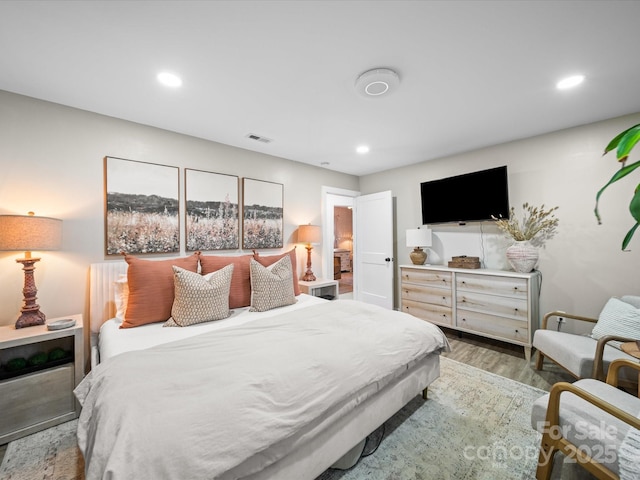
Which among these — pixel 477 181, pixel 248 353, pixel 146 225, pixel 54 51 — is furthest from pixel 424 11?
pixel 146 225

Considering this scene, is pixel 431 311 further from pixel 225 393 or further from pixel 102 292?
pixel 102 292

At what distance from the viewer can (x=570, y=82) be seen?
2000mm

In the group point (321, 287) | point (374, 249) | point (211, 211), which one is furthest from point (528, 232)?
point (211, 211)

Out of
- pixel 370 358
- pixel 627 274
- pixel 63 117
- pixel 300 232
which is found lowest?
pixel 370 358

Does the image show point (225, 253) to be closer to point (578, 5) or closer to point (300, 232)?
point (300, 232)

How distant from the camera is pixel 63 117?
2225 millimetres

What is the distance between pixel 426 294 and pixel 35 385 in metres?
3.85

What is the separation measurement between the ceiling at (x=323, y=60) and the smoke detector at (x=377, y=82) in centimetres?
5

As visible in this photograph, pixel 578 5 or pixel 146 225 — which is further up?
pixel 578 5

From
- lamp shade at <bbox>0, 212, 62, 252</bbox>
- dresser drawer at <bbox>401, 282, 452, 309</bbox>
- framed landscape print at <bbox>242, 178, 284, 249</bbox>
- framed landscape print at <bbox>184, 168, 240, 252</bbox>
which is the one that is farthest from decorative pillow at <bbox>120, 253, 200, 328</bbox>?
dresser drawer at <bbox>401, 282, 452, 309</bbox>

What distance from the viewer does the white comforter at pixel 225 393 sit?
892 mm

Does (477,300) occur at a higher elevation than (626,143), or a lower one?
lower

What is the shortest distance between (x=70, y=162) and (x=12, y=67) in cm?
70

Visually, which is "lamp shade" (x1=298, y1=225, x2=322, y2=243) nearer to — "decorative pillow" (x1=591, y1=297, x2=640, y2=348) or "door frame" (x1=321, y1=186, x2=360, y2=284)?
"door frame" (x1=321, y1=186, x2=360, y2=284)
